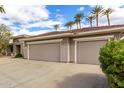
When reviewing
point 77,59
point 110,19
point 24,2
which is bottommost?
point 77,59

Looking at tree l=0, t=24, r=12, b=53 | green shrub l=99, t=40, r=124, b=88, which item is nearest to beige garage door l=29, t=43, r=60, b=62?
tree l=0, t=24, r=12, b=53

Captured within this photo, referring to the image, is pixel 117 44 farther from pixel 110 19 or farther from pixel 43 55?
pixel 110 19

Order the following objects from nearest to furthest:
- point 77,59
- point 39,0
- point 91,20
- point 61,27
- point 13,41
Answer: point 39,0 → point 77,59 → point 13,41 → point 91,20 → point 61,27

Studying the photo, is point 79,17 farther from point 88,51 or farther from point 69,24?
point 88,51

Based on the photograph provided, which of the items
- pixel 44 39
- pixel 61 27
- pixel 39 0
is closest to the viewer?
pixel 39 0

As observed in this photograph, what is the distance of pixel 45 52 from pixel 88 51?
6015 mm

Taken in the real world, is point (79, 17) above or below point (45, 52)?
above

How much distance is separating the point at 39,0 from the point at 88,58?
1123 centimetres

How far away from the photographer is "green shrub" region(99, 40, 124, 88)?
482cm

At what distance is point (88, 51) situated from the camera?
14.8 metres

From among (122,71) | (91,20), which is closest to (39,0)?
(122,71)

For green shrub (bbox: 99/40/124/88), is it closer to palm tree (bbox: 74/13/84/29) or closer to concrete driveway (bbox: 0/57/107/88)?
concrete driveway (bbox: 0/57/107/88)

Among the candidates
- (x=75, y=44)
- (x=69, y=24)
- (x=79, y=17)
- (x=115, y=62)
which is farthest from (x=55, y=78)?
(x=69, y=24)

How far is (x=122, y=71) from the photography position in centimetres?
486
